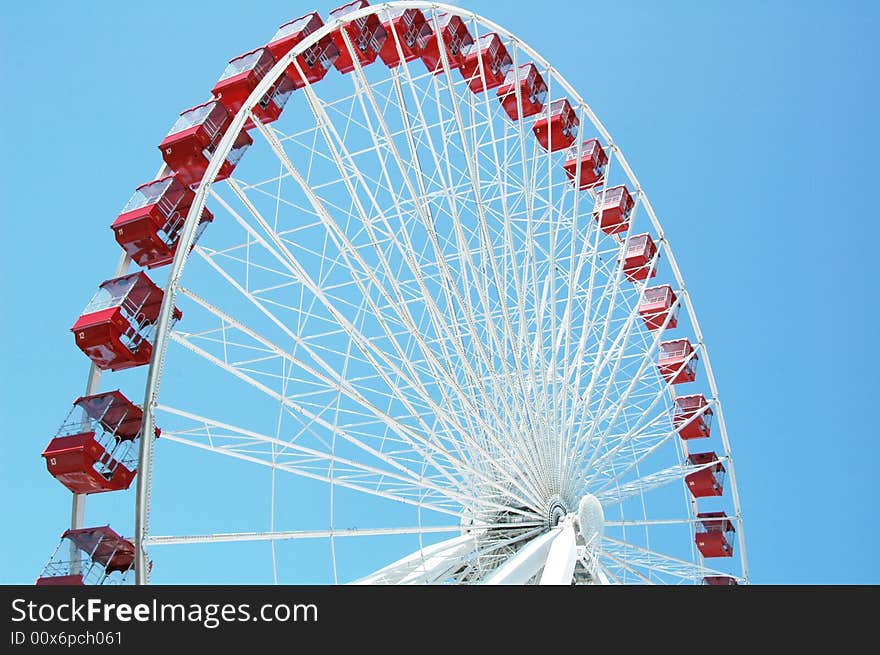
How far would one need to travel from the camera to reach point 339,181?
54.0 ft

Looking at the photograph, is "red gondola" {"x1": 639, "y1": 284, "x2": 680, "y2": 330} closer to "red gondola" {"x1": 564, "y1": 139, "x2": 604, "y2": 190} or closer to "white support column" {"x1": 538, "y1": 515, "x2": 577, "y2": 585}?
"red gondola" {"x1": 564, "y1": 139, "x2": 604, "y2": 190}

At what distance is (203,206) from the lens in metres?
14.2

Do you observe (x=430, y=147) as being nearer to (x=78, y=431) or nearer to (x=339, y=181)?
(x=339, y=181)

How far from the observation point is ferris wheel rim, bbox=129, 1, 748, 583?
39.4 feet

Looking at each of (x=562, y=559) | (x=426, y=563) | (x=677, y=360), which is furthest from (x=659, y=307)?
(x=426, y=563)

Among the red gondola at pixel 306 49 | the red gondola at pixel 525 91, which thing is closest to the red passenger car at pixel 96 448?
the red gondola at pixel 306 49

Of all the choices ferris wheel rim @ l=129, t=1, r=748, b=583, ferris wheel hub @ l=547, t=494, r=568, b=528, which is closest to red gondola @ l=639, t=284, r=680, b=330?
ferris wheel rim @ l=129, t=1, r=748, b=583

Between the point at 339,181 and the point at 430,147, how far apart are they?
261 centimetres

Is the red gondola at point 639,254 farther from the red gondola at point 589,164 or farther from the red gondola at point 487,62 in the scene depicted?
the red gondola at point 487,62

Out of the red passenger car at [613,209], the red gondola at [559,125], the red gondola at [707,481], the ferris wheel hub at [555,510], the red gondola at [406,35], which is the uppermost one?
the red gondola at [559,125]

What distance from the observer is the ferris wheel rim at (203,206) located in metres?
12.0

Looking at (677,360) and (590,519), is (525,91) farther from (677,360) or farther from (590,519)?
(590,519)
